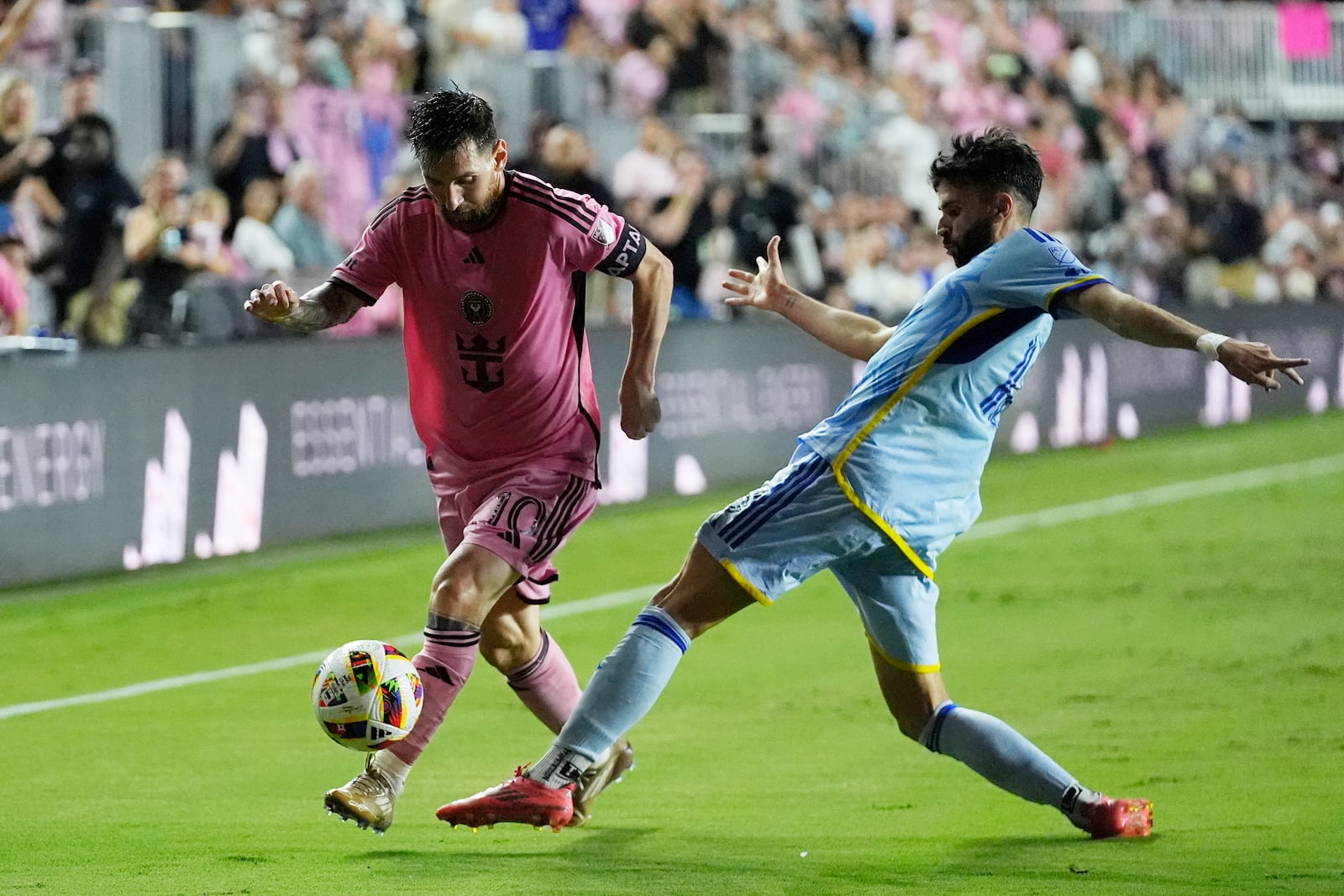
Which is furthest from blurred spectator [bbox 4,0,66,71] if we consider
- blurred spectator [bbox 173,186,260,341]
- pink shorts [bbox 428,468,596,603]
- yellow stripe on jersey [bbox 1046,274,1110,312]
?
yellow stripe on jersey [bbox 1046,274,1110,312]

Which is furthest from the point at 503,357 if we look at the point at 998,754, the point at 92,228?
the point at 92,228

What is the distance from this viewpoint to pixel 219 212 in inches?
569

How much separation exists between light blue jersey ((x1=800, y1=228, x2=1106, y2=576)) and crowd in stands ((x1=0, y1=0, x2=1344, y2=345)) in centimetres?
825

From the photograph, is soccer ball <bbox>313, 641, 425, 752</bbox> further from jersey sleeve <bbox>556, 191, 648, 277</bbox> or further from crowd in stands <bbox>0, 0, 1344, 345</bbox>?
crowd in stands <bbox>0, 0, 1344, 345</bbox>

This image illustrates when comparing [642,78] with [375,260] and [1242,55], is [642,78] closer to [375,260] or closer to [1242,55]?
[375,260]

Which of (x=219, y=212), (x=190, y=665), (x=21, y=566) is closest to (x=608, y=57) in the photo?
(x=219, y=212)

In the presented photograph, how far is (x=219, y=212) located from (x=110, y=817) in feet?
26.3

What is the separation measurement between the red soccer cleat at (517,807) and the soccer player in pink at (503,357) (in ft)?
1.53

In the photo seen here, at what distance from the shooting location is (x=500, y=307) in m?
6.62

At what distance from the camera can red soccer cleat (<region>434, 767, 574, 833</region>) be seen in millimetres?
5973

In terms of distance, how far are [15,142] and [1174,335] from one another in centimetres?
999

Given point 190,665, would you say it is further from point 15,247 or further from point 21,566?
point 15,247

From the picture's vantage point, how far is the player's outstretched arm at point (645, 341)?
21.8 feet

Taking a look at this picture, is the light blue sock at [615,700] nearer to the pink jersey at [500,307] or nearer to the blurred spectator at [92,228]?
the pink jersey at [500,307]
